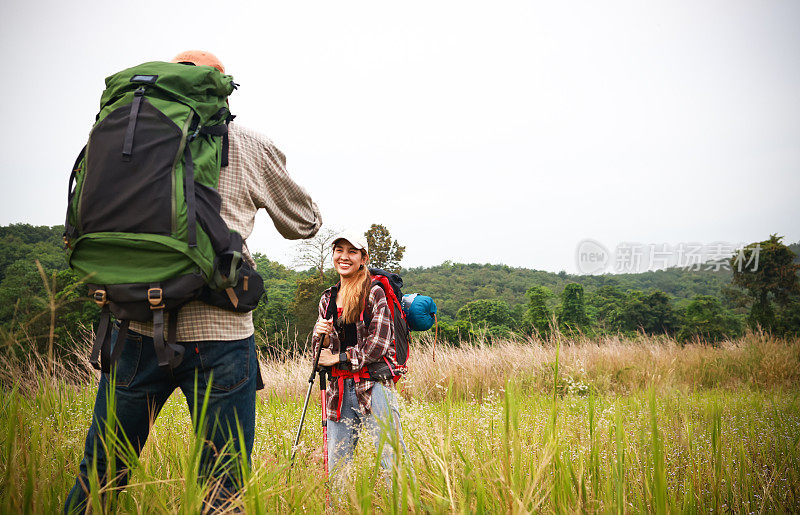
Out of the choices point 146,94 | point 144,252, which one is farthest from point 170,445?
point 146,94

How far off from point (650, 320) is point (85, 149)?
34.0m

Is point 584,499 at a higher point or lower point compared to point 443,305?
higher

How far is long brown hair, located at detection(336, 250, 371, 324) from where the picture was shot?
9.78ft

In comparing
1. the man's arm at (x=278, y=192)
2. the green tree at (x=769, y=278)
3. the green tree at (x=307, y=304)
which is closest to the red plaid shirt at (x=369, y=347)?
the man's arm at (x=278, y=192)

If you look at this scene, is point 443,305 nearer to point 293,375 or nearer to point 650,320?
point 650,320

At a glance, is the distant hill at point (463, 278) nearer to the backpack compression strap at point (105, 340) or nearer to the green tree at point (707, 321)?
the green tree at point (707, 321)

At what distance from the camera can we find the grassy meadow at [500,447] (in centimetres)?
129

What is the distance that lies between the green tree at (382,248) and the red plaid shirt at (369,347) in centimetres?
1878

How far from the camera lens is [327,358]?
2.94 metres

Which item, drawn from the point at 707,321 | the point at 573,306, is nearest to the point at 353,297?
the point at 573,306

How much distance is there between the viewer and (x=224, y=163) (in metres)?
1.74

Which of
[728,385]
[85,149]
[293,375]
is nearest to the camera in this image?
[85,149]

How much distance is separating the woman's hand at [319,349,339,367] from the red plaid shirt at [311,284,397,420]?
0.06 metres

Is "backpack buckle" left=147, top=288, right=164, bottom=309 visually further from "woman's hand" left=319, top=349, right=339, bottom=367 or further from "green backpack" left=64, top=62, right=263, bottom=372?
"woman's hand" left=319, top=349, right=339, bottom=367
